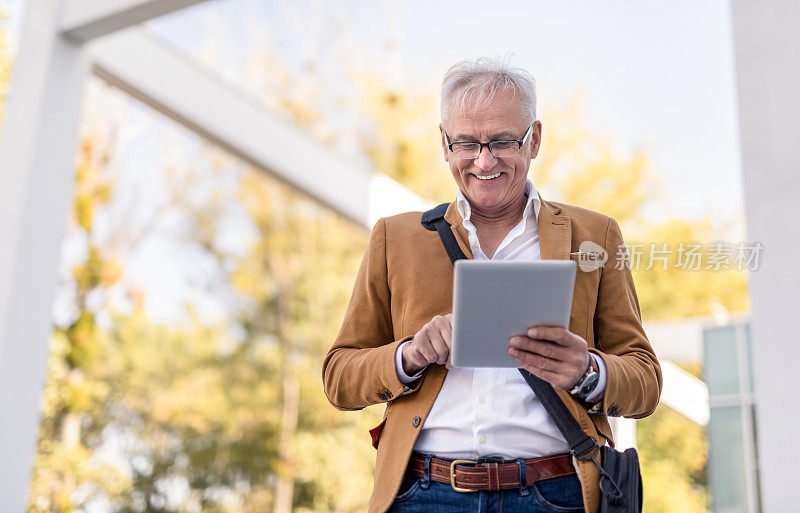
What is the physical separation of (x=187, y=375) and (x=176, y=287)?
1705 mm

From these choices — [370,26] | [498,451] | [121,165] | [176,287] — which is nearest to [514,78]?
[498,451]

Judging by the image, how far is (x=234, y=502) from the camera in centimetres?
1585

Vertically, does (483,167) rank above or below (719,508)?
above

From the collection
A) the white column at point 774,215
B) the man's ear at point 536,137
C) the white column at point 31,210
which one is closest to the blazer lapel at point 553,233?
the man's ear at point 536,137

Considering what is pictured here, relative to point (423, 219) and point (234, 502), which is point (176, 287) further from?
point (423, 219)

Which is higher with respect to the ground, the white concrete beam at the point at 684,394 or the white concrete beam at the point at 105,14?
the white concrete beam at the point at 105,14

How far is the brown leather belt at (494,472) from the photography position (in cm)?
172

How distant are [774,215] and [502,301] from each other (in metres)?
1.66

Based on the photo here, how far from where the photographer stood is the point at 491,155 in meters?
1.86

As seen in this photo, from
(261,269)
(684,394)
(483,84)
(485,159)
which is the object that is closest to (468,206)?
(485,159)

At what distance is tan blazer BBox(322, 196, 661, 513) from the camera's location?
179 cm

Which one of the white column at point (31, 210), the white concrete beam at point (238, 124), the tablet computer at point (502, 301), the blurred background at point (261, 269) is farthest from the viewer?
the blurred background at point (261, 269)

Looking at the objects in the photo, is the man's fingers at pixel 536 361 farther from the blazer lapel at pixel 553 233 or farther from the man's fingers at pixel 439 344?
the blazer lapel at pixel 553 233

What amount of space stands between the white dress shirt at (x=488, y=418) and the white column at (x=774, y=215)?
127 centimetres
